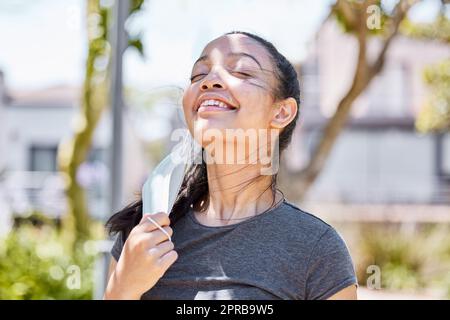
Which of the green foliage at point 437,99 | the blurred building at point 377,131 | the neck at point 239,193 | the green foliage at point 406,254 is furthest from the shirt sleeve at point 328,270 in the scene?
the blurred building at point 377,131

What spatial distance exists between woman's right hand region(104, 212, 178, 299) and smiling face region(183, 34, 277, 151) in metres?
0.20

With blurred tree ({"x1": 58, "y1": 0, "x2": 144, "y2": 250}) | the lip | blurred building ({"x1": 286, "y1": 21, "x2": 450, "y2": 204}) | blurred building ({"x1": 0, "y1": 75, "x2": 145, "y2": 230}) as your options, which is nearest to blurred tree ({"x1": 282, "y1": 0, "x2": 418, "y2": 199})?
the lip

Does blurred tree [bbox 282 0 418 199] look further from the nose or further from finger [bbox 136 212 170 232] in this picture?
finger [bbox 136 212 170 232]

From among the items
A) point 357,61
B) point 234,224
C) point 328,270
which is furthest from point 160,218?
point 357,61

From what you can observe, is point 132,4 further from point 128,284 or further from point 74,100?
point 74,100

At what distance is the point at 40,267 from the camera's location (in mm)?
6152

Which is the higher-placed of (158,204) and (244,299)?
(158,204)

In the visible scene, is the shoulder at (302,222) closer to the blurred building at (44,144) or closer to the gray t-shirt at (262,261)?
the gray t-shirt at (262,261)

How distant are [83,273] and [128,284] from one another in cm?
516

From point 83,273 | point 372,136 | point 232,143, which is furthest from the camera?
point 372,136

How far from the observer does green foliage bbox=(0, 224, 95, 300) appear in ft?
17.4

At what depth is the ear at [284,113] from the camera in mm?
1403
